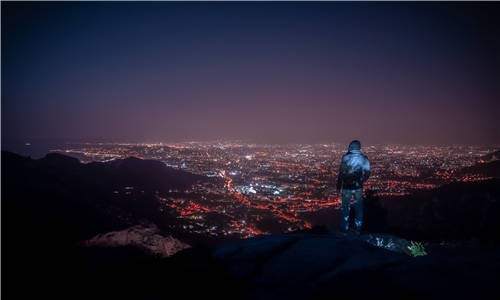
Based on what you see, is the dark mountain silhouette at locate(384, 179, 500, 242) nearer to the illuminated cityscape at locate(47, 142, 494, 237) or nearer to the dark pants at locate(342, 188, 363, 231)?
the illuminated cityscape at locate(47, 142, 494, 237)

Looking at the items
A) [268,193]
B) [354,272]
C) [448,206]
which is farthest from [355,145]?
[268,193]

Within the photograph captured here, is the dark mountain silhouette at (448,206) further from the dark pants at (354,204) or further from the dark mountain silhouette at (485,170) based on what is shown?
the dark mountain silhouette at (485,170)

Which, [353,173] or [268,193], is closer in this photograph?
[353,173]

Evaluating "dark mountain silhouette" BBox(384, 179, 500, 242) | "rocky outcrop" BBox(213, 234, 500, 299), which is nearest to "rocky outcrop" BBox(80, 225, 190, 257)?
"rocky outcrop" BBox(213, 234, 500, 299)

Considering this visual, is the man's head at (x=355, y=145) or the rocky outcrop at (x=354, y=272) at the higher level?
the man's head at (x=355, y=145)

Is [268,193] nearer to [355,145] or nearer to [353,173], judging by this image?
[353,173]

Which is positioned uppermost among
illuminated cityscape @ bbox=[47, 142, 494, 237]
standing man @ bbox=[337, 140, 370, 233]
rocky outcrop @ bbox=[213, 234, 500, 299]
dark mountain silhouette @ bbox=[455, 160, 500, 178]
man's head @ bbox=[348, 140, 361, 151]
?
man's head @ bbox=[348, 140, 361, 151]

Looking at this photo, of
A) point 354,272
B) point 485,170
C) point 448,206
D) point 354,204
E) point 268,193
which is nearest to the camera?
point 354,272

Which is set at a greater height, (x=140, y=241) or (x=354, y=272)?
(x=354, y=272)

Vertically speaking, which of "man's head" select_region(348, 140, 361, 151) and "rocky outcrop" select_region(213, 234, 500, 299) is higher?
"man's head" select_region(348, 140, 361, 151)

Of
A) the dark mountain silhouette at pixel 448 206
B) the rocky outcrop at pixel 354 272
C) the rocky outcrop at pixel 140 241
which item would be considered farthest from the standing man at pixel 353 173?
the dark mountain silhouette at pixel 448 206
